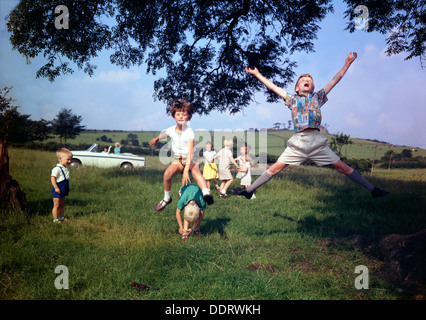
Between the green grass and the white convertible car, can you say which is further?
the white convertible car

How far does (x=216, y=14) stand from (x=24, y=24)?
20.9 ft

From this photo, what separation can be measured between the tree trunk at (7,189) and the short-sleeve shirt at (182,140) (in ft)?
16.0

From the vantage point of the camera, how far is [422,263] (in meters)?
3.54

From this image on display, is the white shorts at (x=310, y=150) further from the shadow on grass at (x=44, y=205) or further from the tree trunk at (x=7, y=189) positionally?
the tree trunk at (x=7, y=189)

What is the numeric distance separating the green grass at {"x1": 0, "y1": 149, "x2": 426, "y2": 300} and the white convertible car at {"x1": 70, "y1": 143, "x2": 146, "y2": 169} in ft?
26.5

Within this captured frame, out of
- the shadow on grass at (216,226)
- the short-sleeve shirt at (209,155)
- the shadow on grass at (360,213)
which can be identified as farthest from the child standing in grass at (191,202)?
the short-sleeve shirt at (209,155)

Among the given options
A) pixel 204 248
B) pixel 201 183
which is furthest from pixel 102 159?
pixel 201 183

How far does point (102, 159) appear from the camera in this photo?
1734 centimetres

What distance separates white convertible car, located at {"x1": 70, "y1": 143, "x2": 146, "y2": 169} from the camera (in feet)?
55.6

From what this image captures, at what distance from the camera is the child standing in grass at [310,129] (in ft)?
12.6

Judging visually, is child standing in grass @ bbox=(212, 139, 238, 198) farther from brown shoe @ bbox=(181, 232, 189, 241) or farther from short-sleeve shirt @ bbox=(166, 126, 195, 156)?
short-sleeve shirt @ bbox=(166, 126, 195, 156)

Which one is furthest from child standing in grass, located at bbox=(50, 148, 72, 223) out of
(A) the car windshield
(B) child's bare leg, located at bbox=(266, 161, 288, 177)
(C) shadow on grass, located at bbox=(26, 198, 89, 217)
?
(A) the car windshield
